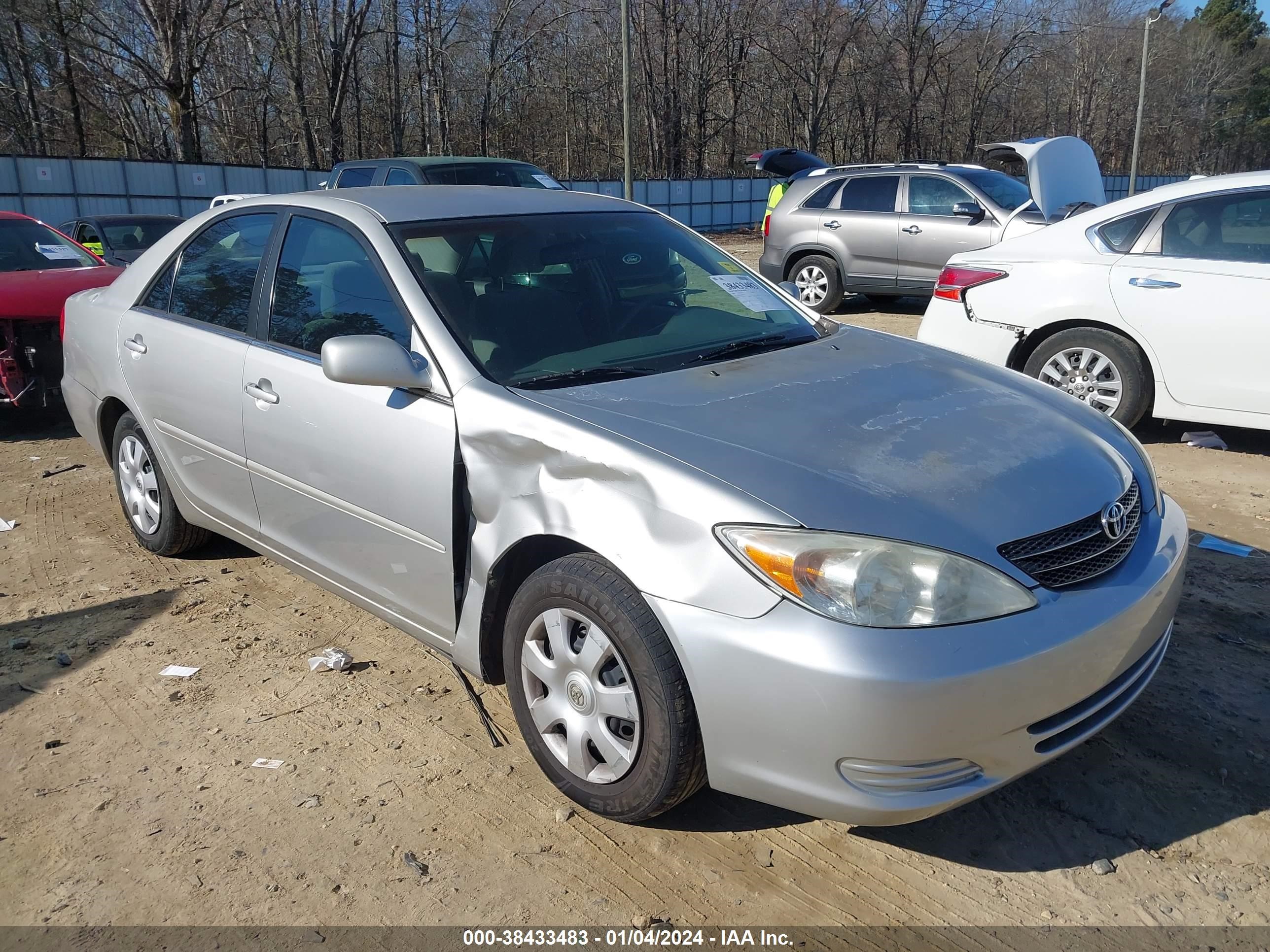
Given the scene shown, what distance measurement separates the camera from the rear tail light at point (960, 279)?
21.7 feet

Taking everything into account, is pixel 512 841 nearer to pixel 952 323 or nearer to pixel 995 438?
pixel 995 438

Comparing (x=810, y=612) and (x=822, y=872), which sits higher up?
(x=810, y=612)

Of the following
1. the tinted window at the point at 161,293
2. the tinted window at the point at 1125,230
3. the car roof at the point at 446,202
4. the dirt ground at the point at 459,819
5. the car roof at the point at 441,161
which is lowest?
the dirt ground at the point at 459,819

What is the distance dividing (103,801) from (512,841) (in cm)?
127

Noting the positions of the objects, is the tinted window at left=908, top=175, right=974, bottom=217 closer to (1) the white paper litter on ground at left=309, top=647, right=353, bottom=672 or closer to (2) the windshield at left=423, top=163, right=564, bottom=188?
(2) the windshield at left=423, top=163, right=564, bottom=188

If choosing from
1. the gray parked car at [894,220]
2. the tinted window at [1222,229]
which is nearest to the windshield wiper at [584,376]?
the tinted window at [1222,229]

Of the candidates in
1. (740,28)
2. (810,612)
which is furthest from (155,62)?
(810,612)

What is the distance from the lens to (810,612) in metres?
2.24

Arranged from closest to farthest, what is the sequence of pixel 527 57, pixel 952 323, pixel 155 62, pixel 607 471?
pixel 607 471 < pixel 952 323 < pixel 155 62 < pixel 527 57

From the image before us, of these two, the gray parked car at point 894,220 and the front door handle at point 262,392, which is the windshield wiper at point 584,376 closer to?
the front door handle at point 262,392

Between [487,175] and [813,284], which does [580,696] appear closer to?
[487,175]

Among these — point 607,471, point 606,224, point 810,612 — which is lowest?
point 810,612

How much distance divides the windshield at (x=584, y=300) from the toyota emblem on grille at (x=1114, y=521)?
1277mm

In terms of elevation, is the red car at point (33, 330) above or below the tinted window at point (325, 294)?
below
